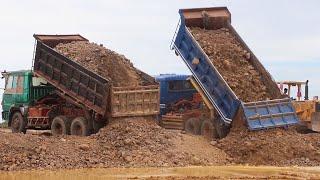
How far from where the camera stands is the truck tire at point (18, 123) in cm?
2439

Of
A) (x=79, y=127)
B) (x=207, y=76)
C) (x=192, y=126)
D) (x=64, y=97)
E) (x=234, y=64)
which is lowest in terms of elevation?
(x=79, y=127)

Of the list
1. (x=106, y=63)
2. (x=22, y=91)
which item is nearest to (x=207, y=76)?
(x=106, y=63)

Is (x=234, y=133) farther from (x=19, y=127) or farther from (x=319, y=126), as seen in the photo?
(x=19, y=127)

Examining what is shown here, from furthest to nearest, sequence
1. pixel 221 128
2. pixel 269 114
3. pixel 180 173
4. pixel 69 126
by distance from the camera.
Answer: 1. pixel 69 126
2. pixel 221 128
3. pixel 269 114
4. pixel 180 173

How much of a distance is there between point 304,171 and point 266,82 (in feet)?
17.8

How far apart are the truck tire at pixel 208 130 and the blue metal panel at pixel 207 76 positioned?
0.98 m

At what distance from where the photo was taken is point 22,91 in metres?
24.5

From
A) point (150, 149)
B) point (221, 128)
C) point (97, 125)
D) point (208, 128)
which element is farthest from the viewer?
point (208, 128)

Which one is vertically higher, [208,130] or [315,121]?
[315,121]

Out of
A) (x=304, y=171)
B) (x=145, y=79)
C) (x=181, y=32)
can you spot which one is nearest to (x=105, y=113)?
(x=145, y=79)

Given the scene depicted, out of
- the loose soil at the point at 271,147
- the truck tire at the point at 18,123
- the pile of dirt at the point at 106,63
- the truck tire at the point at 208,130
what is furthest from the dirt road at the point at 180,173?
the truck tire at the point at 18,123

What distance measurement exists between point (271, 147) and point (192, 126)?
4.60 meters

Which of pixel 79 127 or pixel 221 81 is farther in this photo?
pixel 79 127

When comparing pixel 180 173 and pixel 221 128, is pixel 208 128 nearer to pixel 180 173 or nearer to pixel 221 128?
pixel 221 128
